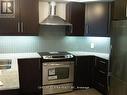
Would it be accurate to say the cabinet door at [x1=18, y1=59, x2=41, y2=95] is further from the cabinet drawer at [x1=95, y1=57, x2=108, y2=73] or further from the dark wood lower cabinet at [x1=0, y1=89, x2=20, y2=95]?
the dark wood lower cabinet at [x1=0, y1=89, x2=20, y2=95]

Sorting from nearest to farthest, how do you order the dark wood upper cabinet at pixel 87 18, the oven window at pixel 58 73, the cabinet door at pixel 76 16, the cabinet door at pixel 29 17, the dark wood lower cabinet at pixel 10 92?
the dark wood lower cabinet at pixel 10 92 < the cabinet door at pixel 29 17 < the oven window at pixel 58 73 < the dark wood upper cabinet at pixel 87 18 < the cabinet door at pixel 76 16

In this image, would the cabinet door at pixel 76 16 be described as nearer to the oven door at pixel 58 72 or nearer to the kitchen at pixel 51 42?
the kitchen at pixel 51 42

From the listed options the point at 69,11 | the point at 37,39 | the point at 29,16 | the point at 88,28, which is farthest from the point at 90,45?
the point at 29,16

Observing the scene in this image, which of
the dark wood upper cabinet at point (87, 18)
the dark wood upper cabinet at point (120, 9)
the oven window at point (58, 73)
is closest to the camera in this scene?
the dark wood upper cabinet at point (120, 9)

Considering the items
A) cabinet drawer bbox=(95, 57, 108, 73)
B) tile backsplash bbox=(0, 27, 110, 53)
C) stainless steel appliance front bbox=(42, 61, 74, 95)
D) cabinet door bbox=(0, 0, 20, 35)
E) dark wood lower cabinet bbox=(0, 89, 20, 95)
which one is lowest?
stainless steel appliance front bbox=(42, 61, 74, 95)

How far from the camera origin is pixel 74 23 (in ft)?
14.8

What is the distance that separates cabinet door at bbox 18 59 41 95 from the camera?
3.96 m

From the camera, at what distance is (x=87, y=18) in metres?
4.55

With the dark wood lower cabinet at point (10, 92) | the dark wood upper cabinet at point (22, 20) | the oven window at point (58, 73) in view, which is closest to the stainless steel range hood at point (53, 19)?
the dark wood upper cabinet at point (22, 20)

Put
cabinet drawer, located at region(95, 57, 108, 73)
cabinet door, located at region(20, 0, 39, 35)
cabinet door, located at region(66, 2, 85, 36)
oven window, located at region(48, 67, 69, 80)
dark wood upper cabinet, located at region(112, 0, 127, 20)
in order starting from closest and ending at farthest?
dark wood upper cabinet, located at region(112, 0, 127, 20), cabinet drawer, located at region(95, 57, 108, 73), cabinet door, located at region(20, 0, 39, 35), oven window, located at region(48, 67, 69, 80), cabinet door, located at region(66, 2, 85, 36)

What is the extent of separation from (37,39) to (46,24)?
20.4 inches

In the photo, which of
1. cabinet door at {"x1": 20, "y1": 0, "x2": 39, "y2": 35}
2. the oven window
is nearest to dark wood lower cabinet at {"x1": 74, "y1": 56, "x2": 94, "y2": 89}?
the oven window

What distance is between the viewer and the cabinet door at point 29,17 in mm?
4074

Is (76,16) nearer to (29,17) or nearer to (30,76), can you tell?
(29,17)
